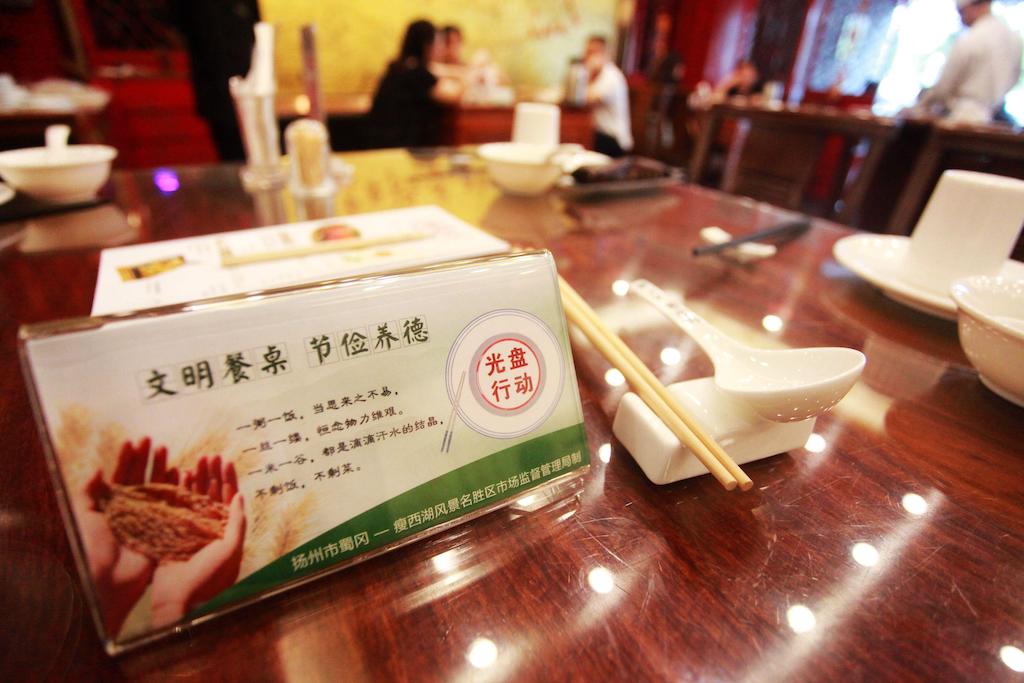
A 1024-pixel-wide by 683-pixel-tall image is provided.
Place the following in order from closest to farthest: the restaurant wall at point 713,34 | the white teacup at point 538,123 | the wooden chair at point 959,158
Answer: the wooden chair at point 959,158
the white teacup at point 538,123
the restaurant wall at point 713,34

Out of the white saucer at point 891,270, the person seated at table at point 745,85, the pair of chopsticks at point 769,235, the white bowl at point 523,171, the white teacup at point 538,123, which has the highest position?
the person seated at table at point 745,85

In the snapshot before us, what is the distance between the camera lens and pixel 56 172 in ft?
3.58

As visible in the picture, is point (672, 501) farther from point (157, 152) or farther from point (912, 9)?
point (912, 9)

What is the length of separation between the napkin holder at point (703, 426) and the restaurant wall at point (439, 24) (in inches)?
193

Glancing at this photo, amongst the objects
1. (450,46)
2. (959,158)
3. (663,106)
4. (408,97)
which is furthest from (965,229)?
(663,106)

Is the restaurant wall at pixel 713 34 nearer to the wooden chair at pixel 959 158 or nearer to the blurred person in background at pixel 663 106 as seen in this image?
the blurred person in background at pixel 663 106

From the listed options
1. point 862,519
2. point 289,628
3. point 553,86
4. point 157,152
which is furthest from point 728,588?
point 553,86

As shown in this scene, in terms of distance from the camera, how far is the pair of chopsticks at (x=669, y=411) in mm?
418

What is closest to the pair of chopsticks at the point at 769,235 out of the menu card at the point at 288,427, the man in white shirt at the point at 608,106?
the menu card at the point at 288,427

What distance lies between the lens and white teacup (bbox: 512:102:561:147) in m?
1.55

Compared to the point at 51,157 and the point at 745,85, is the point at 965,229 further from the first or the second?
the point at 745,85

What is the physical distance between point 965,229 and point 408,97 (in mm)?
3734

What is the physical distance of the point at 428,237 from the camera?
3.04 ft

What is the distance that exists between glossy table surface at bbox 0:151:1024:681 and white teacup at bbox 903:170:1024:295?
243mm
